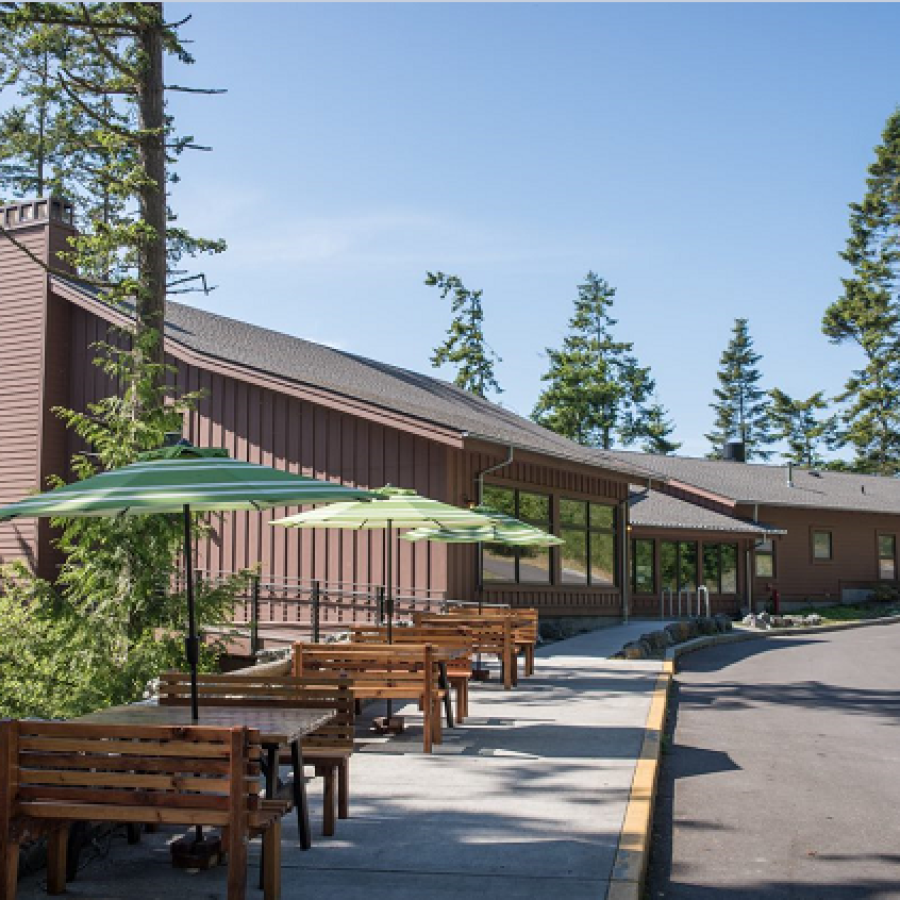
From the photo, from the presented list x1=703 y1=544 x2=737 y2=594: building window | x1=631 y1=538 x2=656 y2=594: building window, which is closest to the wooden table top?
x1=631 y1=538 x2=656 y2=594: building window

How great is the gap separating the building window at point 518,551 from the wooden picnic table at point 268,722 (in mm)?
12822

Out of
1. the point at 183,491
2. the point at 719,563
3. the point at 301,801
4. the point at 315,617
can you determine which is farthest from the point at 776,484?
the point at 183,491

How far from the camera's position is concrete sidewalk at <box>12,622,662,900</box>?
16.8ft

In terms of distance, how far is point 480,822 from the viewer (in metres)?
6.24

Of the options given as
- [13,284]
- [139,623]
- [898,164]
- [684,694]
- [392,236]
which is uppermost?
[898,164]

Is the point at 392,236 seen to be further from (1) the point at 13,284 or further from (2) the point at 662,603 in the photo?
(2) the point at 662,603

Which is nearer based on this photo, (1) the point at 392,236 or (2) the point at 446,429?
(2) the point at 446,429

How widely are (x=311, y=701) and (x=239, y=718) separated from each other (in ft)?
1.90

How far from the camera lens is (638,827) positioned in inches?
234

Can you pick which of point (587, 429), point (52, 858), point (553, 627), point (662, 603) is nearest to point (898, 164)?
point (587, 429)

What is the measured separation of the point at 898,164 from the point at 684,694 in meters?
52.7

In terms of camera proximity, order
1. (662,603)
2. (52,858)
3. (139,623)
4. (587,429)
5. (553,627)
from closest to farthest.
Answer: (52,858), (139,623), (553,627), (662,603), (587,429)

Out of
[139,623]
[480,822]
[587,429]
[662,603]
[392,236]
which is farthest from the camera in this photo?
[587,429]

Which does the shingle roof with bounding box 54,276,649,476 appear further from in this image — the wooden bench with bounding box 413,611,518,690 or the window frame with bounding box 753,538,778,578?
the window frame with bounding box 753,538,778,578
